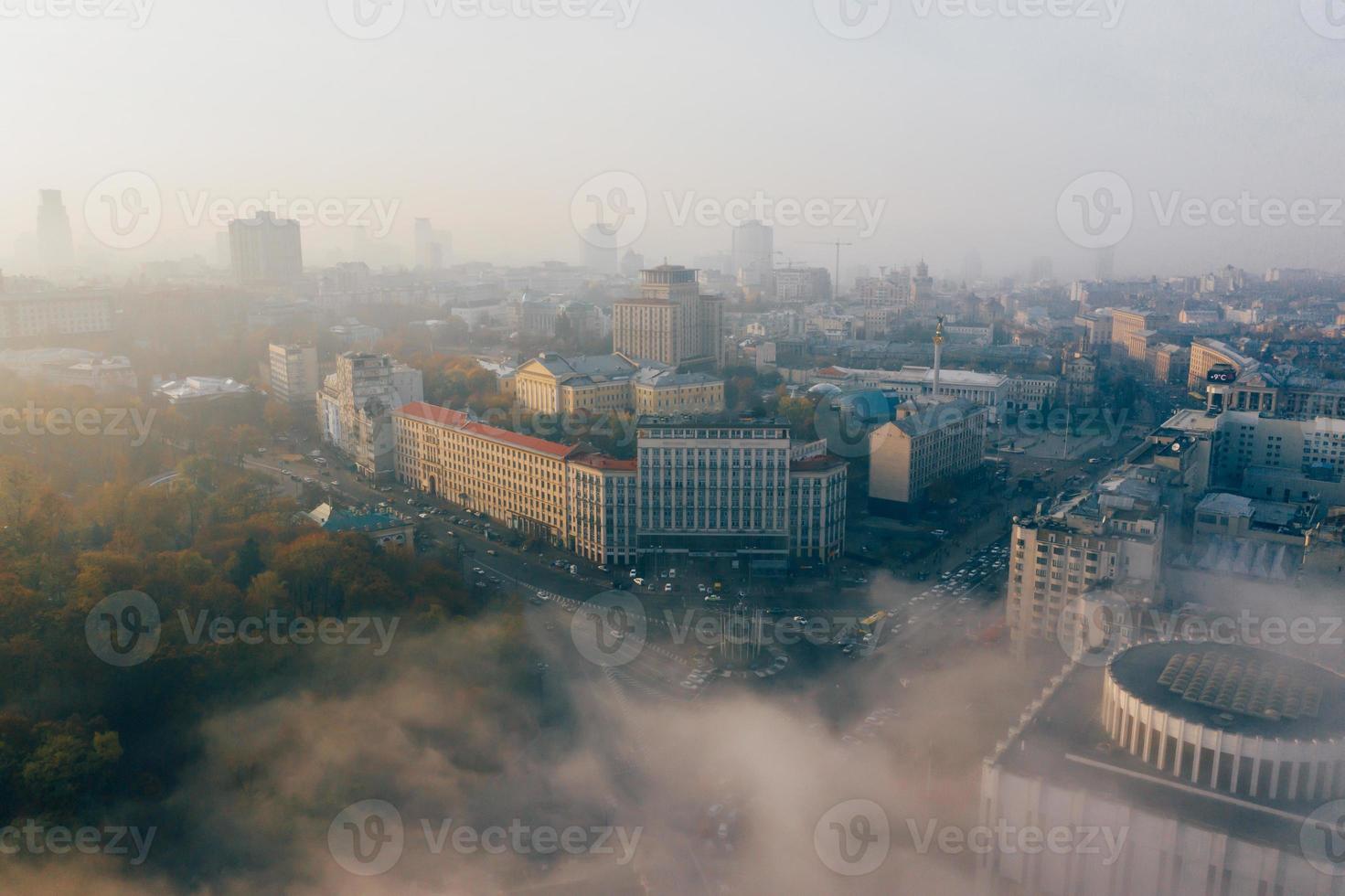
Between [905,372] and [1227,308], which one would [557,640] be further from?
[1227,308]

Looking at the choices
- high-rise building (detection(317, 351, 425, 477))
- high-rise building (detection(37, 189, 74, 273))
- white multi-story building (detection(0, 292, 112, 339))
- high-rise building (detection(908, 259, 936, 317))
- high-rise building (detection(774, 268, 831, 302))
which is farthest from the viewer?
high-rise building (detection(774, 268, 831, 302))

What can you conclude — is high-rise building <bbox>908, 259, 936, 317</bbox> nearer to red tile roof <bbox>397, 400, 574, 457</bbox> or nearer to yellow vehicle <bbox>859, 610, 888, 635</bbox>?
red tile roof <bbox>397, 400, 574, 457</bbox>

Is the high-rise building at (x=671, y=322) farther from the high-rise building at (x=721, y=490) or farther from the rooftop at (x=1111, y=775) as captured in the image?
the rooftop at (x=1111, y=775)

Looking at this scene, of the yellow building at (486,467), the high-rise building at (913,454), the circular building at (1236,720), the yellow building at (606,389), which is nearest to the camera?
the circular building at (1236,720)

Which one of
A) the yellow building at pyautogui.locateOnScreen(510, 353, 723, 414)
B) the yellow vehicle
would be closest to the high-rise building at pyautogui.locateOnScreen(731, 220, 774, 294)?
the yellow building at pyautogui.locateOnScreen(510, 353, 723, 414)

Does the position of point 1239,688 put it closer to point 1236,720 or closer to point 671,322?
point 1236,720

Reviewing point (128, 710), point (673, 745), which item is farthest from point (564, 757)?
point (128, 710)

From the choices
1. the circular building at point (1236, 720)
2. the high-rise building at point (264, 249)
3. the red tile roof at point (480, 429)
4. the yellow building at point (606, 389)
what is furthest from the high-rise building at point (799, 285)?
the circular building at point (1236, 720)
